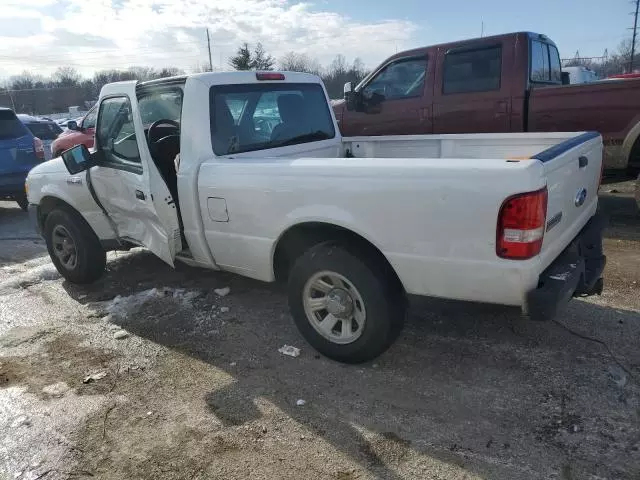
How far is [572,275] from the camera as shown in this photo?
9.37 ft

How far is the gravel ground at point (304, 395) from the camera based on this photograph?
2.62m

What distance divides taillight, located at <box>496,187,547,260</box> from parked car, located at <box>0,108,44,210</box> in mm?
8705

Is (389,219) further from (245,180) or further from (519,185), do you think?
(245,180)

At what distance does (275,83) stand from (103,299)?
2591mm

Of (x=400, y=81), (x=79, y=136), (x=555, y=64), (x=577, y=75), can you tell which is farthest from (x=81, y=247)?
(x=577, y=75)

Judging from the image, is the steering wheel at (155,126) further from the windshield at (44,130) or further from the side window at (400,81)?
the windshield at (44,130)

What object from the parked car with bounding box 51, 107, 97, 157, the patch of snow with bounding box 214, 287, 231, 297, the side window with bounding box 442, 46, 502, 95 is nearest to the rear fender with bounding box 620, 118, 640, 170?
the side window with bounding box 442, 46, 502, 95

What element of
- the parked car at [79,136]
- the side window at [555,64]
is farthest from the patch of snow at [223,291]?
the parked car at [79,136]

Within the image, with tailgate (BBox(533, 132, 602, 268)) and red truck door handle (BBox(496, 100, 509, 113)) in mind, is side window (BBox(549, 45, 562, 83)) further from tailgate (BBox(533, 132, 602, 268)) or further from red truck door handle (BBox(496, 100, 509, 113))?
tailgate (BBox(533, 132, 602, 268))

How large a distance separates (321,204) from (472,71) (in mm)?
4725

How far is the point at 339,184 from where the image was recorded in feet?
10.0

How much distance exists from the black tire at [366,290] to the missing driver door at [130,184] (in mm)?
1313

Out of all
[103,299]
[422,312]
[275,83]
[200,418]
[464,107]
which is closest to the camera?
[200,418]

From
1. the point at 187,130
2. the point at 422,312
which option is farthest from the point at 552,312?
the point at 187,130
